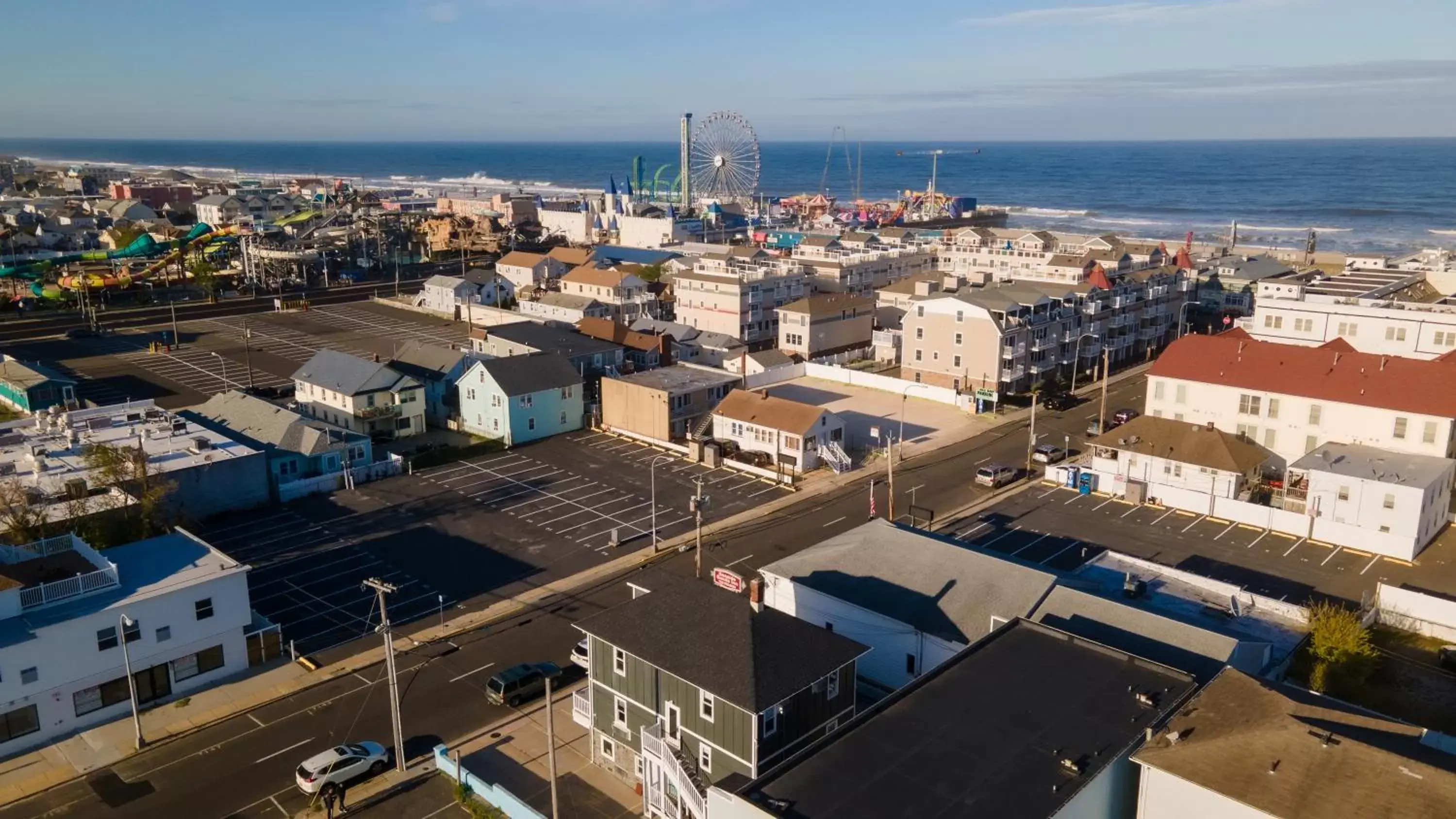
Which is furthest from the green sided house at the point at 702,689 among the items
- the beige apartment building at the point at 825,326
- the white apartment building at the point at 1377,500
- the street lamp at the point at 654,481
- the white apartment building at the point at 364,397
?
the beige apartment building at the point at 825,326

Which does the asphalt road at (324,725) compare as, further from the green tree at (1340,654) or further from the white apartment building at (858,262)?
the white apartment building at (858,262)

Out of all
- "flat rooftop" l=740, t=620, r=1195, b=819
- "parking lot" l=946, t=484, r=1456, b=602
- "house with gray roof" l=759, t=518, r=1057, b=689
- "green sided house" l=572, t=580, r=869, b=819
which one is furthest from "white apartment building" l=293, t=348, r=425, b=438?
"flat rooftop" l=740, t=620, r=1195, b=819

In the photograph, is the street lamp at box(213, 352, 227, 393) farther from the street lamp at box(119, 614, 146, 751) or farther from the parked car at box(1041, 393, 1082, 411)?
the parked car at box(1041, 393, 1082, 411)

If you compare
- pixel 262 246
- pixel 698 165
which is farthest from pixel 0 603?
pixel 698 165

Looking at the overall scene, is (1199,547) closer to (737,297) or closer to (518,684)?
(518,684)

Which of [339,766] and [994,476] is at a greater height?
[994,476]

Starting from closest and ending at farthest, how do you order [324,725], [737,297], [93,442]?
[324,725]
[93,442]
[737,297]

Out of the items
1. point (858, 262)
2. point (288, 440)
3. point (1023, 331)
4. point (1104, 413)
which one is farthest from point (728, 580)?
point (858, 262)
